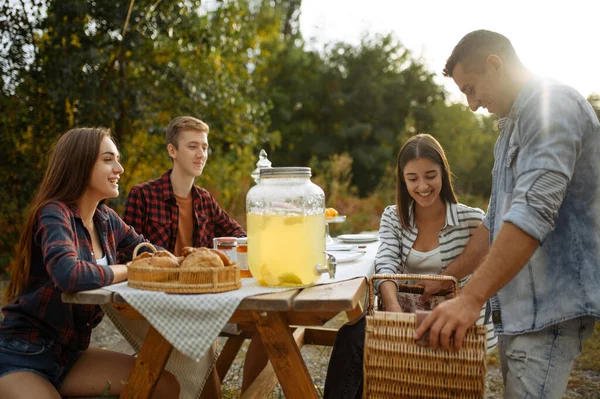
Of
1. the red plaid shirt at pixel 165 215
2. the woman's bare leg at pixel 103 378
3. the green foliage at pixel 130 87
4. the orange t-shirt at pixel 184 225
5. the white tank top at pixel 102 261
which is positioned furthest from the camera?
the green foliage at pixel 130 87

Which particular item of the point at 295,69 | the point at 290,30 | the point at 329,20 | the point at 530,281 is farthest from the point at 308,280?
the point at 290,30

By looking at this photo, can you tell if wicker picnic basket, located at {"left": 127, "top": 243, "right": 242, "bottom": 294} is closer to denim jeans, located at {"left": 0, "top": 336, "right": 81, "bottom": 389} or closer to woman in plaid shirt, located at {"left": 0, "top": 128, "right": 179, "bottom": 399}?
woman in plaid shirt, located at {"left": 0, "top": 128, "right": 179, "bottom": 399}

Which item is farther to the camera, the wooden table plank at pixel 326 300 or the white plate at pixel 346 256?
the white plate at pixel 346 256

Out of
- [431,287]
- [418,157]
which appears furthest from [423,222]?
[431,287]

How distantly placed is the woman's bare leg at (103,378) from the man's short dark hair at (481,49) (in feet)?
5.58

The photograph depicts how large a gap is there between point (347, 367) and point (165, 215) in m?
1.72

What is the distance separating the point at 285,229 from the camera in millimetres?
1915

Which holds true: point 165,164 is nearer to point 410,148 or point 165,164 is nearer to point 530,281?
point 410,148

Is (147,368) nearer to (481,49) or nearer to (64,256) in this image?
(64,256)

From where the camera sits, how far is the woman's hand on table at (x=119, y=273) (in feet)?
6.64

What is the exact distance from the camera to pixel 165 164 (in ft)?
23.1

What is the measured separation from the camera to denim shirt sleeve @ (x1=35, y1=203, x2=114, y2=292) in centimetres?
190

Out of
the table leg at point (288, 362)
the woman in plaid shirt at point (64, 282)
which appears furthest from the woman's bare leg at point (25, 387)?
the table leg at point (288, 362)

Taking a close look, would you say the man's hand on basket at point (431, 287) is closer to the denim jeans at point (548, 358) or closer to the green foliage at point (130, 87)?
the denim jeans at point (548, 358)
